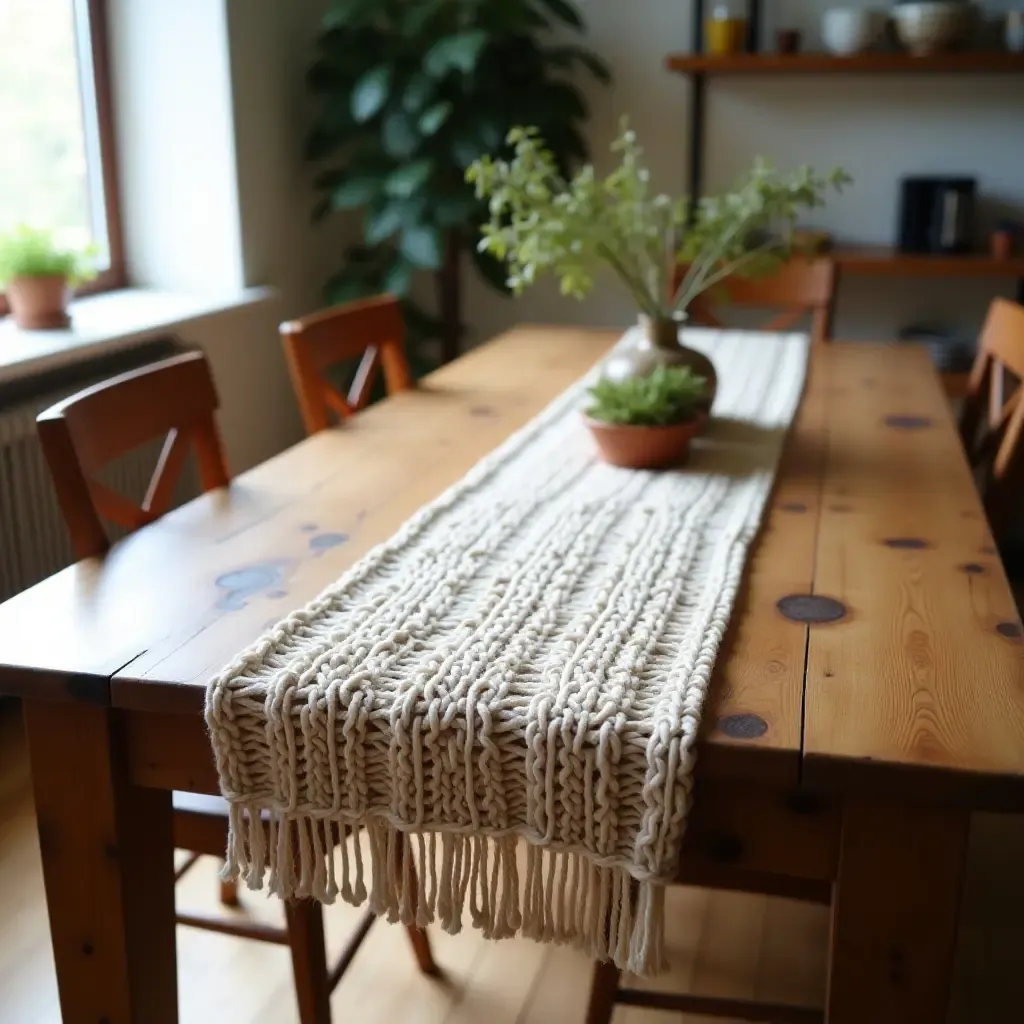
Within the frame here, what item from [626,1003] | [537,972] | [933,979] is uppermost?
[933,979]

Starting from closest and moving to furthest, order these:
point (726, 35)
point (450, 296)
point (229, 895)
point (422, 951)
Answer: point (422, 951) → point (229, 895) → point (726, 35) → point (450, 296)

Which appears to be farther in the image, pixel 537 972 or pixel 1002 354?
pixel 1002 354

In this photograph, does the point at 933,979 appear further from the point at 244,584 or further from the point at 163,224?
the point at 163,224

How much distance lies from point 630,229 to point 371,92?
62.8 inches

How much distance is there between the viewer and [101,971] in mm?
1145

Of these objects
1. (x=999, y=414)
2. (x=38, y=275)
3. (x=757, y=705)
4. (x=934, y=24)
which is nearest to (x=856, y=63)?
(x=934, y=24)

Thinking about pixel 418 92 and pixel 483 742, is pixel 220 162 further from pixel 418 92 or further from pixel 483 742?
pixel 483 742

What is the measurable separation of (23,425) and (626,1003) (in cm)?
153

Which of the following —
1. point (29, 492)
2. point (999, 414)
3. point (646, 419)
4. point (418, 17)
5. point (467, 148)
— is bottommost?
point (29, 492)

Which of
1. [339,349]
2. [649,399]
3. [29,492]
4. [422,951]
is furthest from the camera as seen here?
[29,492]

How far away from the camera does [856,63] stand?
3154mm

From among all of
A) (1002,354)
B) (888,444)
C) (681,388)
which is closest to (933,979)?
(681,388)

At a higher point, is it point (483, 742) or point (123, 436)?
point (123, 436)

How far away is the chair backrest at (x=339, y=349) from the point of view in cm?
199
